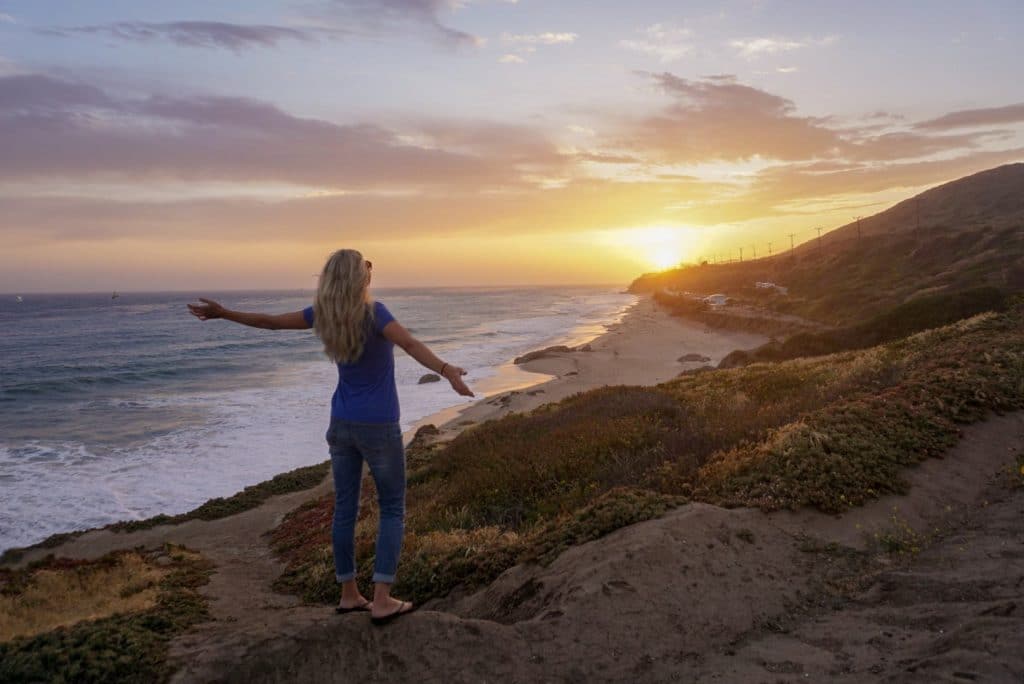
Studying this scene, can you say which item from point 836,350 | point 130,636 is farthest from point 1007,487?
point 836,350

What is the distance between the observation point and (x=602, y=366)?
125 ft

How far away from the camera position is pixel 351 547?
4879 mm

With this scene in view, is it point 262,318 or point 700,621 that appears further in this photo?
point 700,621

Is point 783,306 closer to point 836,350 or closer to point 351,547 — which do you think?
point 836,350

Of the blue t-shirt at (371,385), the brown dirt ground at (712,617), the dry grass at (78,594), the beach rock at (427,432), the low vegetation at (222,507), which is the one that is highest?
the blue t-shirt at (371,385)

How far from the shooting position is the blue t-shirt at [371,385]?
4.50m

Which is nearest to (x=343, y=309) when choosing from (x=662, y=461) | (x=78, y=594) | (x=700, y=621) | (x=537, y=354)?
(x=700, y=621)

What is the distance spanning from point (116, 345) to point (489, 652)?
65.9 m

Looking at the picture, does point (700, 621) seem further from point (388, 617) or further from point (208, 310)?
point (208, 310)

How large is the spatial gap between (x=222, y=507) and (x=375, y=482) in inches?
506

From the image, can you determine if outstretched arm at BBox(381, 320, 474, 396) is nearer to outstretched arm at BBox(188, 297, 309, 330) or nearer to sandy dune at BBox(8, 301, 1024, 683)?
outstretched arm at BBox(188, 297, 309, 330)

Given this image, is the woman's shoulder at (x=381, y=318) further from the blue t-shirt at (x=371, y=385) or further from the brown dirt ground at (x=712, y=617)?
the brown dirt ground at (x=712, y=617)

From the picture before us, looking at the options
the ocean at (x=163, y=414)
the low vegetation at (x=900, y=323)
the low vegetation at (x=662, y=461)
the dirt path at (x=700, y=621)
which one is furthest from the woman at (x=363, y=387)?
the low vegetation at (x=900, y=323)

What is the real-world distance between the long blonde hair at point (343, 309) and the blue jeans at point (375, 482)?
0.54 metres
